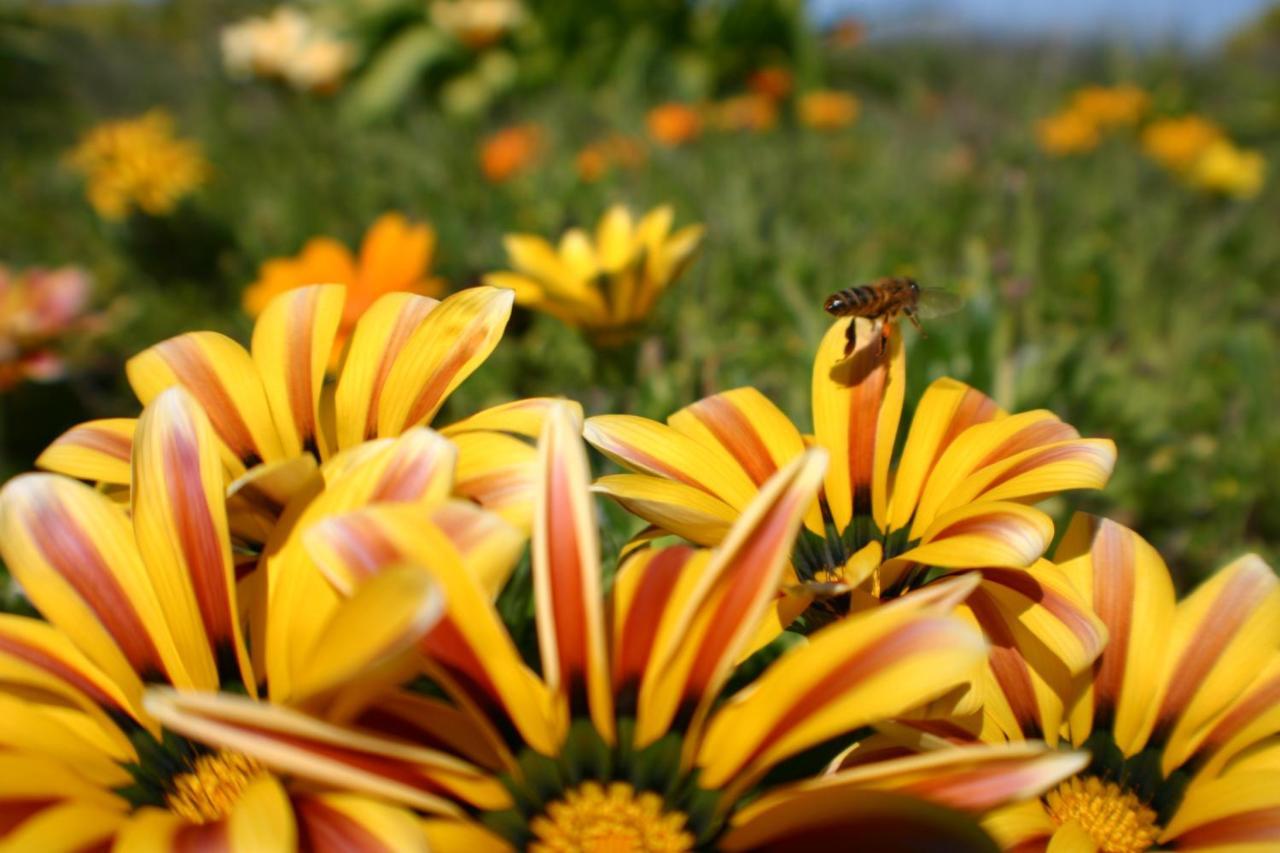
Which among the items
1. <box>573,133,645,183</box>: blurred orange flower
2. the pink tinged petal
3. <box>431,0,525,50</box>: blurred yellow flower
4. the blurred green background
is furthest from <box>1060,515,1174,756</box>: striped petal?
<box>431,0,525,50</box>: blurred yellow flower

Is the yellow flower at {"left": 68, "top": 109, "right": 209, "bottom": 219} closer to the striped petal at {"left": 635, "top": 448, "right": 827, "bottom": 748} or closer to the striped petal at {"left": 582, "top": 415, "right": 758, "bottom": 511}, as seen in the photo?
the striped petal at {"left": 582, "top": 415, "right": 758, "bottom": 511}

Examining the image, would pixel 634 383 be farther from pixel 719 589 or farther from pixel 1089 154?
pixel 1089 154

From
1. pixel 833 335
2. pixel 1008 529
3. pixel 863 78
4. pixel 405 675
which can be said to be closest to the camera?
pixel 405 675

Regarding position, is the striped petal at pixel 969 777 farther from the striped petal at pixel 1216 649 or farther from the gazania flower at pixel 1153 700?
the striped petal at pixel 1216 649

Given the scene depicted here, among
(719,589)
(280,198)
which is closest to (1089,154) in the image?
(280,198)

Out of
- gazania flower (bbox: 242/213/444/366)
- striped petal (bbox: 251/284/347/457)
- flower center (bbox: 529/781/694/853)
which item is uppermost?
gazania flower (bbox: 242/213/444/366)

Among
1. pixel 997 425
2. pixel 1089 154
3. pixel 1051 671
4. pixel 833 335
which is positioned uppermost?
pixel 1089 154
